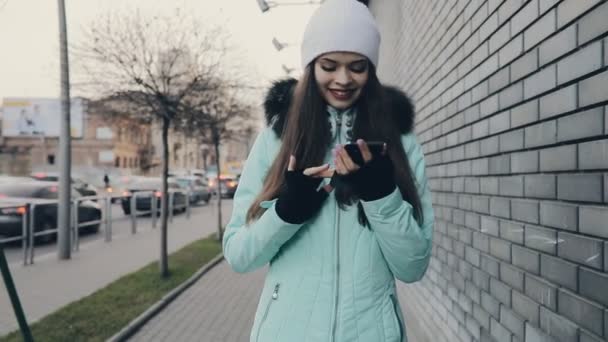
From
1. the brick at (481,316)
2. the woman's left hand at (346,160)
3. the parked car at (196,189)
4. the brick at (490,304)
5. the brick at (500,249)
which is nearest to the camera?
the woman's left hand at (346,160)

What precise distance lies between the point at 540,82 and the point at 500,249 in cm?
96

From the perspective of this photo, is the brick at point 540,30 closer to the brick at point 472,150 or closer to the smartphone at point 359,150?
the brick at point 472,150

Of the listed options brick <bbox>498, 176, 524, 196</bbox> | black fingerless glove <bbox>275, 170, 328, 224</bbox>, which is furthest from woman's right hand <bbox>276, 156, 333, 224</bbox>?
brick <bbox>498, 176, 524, 196</bbox>

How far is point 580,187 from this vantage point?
1.83 meters

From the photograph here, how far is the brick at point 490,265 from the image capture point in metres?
2.87

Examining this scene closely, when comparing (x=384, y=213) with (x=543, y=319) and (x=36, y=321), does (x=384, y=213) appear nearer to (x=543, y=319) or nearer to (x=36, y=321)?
(x=543, y=319)

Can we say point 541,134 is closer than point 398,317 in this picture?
No

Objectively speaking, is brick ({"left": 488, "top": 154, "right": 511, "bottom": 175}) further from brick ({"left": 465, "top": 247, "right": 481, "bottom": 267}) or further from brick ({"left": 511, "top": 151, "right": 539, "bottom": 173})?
brick ({"left": 465, "top": 247, "right": 481, "bottom": 267})

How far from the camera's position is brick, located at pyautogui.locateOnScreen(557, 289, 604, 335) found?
1.69 metres

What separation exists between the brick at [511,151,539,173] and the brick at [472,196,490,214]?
526mm

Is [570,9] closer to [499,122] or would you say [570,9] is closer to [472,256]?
[499,122]

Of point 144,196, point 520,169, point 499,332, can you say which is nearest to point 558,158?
point 520,169

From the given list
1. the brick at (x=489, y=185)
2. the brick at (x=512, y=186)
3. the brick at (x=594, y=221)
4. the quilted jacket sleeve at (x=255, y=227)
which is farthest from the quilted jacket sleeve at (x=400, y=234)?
the brick at (x=489, y=185)

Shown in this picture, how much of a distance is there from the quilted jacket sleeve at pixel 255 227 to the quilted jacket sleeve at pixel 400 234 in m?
0.23
